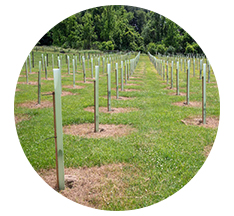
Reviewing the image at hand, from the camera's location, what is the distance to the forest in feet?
16.0

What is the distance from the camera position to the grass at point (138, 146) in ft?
12.0

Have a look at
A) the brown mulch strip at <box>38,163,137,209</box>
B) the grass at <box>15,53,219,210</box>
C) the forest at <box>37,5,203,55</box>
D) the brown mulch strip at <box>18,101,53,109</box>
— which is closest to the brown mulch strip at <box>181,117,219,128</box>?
the grass at <box>15,53,219,210</box>

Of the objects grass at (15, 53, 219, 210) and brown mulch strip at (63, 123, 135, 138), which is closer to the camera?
grass at (15, 53, 219, 210)

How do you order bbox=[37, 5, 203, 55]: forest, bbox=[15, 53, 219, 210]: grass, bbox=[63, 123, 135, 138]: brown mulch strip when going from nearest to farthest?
bbox=[15, 53, 219, 210]: grass → bbox=[37, 5, 203, 55]: forest → bbox=[63, 123, 135, 138]: brown mulch strip

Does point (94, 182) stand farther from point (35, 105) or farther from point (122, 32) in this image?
point (35, 105)

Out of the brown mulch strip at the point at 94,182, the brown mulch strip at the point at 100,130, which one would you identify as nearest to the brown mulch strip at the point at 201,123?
the brown mulch strip at the point at 100,130

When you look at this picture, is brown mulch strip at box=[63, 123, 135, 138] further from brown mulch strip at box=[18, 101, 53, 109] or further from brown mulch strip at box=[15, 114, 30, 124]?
brown mulch strip at box=[18, 101, 53, 109]

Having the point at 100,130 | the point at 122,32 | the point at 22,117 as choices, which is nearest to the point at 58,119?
the point at 100,130

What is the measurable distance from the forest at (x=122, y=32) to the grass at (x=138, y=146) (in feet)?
4.27

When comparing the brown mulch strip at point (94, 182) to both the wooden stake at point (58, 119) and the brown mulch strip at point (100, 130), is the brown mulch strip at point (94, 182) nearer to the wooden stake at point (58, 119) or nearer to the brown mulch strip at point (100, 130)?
the wooden stake at point (58, 119)

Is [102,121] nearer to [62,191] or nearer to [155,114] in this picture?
[155,114]

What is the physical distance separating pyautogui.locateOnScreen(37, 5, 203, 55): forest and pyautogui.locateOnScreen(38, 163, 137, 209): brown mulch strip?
229cm

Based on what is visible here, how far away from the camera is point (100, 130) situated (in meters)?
5.64

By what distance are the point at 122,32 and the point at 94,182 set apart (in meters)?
2.74
